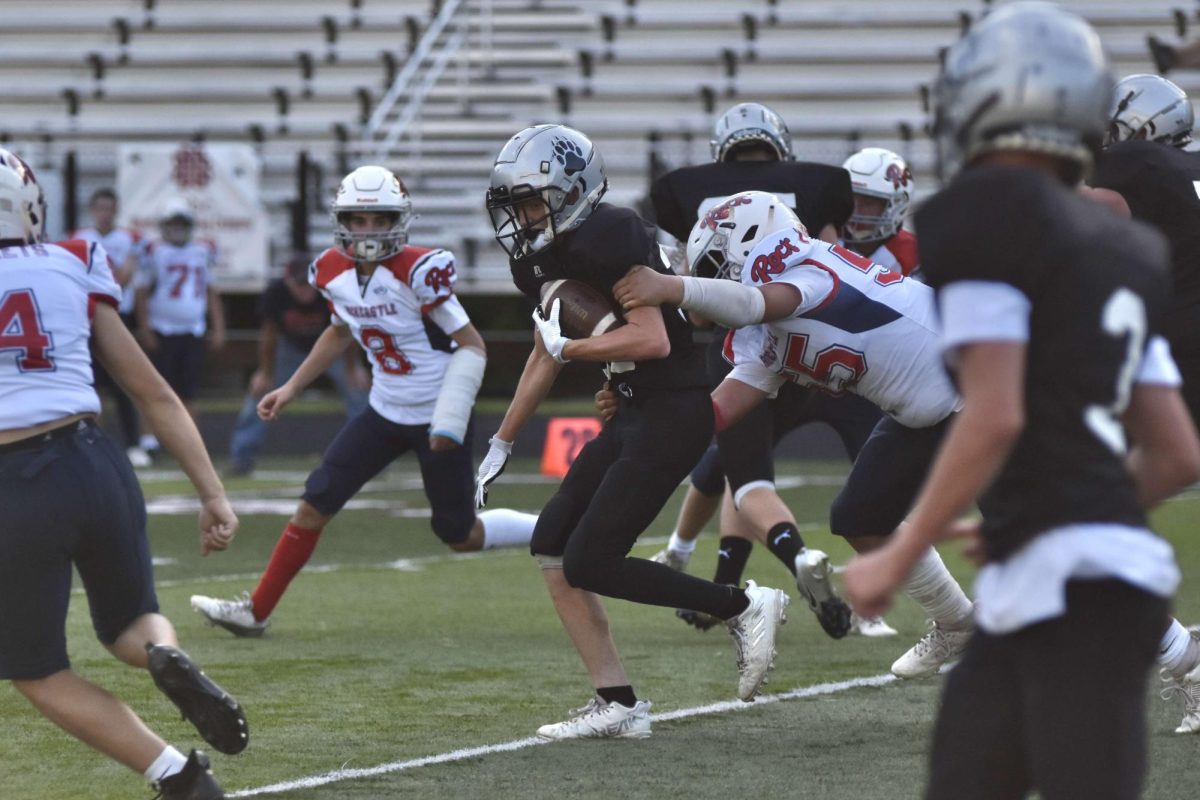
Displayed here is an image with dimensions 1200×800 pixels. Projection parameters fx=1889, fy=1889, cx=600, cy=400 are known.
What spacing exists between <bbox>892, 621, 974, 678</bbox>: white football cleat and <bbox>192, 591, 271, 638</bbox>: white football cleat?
2.48 m

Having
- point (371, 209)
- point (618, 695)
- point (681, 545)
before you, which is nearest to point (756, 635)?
point (618, 695)

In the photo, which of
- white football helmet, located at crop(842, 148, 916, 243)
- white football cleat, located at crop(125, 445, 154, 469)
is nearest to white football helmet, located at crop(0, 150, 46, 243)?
white football helmet, located at crop(842, 148, 916, 243)

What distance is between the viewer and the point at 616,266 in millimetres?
4852

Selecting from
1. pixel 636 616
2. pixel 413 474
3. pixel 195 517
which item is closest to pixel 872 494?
pixel 636 616

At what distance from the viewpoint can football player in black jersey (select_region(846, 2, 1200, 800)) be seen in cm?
258

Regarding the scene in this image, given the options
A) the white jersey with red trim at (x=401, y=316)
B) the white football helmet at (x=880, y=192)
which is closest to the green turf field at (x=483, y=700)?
the white jersey with red trim at (x=401, y=316)

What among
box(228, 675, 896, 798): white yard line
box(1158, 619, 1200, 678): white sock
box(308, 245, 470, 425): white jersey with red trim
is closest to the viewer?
box(228, 675, 896, 798): white yard line

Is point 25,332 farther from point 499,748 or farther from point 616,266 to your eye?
point 499,748

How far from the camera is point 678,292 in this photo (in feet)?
15.6

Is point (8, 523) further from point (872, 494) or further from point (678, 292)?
point (872, 494)

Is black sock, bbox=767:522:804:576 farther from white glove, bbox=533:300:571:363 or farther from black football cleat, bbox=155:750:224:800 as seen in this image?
black football cleat, bbox=155:750:224:800

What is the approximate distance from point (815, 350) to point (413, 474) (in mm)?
9063

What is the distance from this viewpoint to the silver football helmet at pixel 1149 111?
545 centimetres

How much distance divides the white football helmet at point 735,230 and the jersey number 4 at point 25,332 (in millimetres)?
1946
